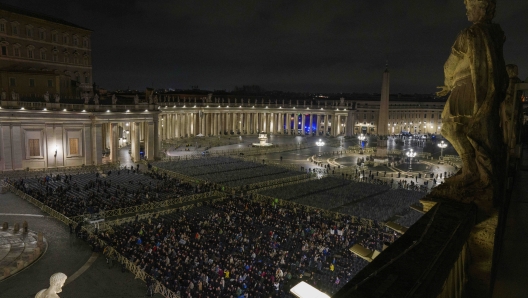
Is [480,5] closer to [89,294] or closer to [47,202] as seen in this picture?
[89,294]

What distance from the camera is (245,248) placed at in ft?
80.4

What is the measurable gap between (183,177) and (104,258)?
78.7 feet

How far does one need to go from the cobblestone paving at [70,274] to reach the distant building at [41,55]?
39598 mm

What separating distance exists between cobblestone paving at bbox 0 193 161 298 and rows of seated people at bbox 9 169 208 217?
16.3ft

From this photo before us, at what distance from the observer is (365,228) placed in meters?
28.5

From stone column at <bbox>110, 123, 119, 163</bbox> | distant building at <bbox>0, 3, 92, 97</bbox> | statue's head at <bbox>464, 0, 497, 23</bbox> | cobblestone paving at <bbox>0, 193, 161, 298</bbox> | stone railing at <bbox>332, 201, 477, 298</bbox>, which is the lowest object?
cobblestone paving at <bbox>0, 193, 161, 298</bbox>

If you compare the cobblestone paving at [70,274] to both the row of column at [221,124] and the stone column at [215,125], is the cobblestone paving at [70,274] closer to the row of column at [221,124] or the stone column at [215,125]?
the row of column at [221,124]

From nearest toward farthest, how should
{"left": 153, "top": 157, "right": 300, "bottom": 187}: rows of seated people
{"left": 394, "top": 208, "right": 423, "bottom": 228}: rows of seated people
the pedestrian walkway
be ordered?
1. the pedestrian walkway
2. {"left": 394, "top": 208, "right": 423, "bottom": 228}: rows of seated people
3. {"left": 153, "top": 157, "right": 300, "bottom": 187}: rows of seated people

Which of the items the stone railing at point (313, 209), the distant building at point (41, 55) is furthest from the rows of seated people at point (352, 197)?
the distant building at point (41, 55)

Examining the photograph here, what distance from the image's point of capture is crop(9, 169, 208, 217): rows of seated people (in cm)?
3281

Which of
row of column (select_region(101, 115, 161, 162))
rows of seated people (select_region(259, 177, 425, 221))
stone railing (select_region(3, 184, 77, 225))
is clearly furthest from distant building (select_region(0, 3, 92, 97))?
rows of seated people (select_region(259, 177, 425, 221))

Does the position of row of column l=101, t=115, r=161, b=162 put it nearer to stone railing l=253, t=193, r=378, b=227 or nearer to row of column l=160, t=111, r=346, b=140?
row of column l=160, t=111, r=346, b=140

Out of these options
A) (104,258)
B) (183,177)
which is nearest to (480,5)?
(104,258)

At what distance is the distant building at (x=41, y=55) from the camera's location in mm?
58656
